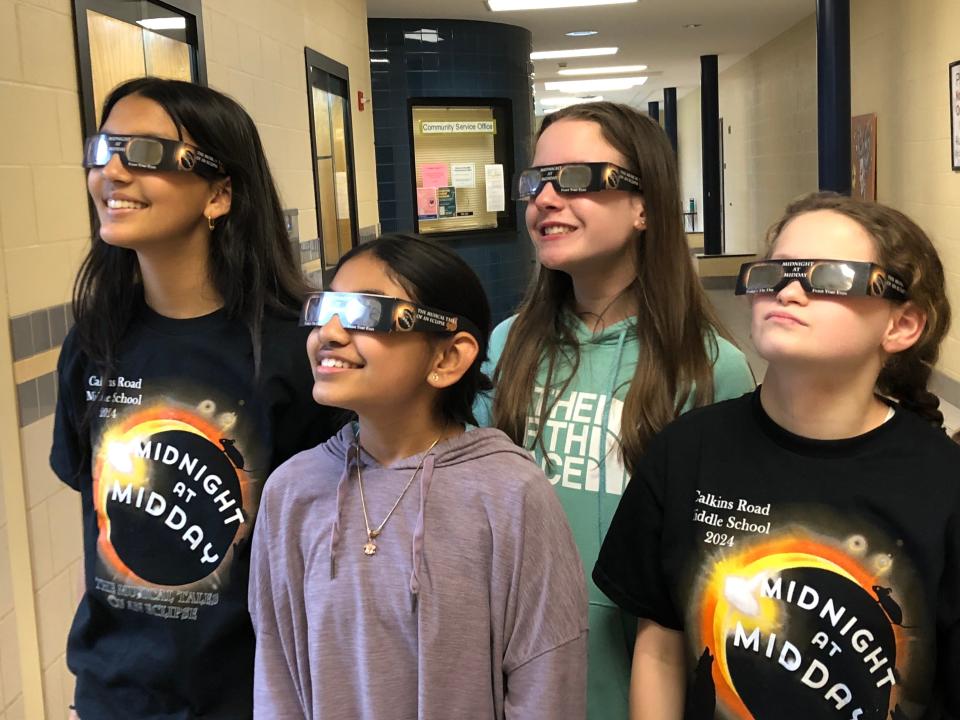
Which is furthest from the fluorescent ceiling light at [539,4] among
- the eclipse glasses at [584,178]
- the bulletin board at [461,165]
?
the eclipse glasses at [584,178]

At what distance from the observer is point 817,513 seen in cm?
129

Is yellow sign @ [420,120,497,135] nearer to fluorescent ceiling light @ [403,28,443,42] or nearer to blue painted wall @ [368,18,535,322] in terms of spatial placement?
blue painted wall @ [368,18,535,322]

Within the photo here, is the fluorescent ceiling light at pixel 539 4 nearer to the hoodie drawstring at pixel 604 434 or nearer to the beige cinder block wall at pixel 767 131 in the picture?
the beige cinder block wall at pixel 767 131

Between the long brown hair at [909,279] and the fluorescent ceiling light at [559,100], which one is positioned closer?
the long brown hair at [909,279]

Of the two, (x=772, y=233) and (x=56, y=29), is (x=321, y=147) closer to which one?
(x=56, y=29)

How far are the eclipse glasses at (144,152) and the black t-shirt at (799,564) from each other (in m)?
0.91

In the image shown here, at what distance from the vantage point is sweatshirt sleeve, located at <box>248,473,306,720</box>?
54.2 inches

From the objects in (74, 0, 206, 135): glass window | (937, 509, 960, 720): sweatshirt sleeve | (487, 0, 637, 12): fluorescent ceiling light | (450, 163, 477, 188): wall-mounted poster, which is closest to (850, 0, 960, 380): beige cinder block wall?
(487, 0, 637, 12): fluorescent ceiling light

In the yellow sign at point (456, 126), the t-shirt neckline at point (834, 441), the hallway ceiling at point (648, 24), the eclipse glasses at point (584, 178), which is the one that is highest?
the hallway ceiling at point (648, 24)

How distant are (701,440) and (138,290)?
3.32 feet

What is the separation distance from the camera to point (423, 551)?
1.32m

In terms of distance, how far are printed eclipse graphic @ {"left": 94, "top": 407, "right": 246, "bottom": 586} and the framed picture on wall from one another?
18.6ft

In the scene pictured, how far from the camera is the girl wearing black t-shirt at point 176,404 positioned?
1508 mm

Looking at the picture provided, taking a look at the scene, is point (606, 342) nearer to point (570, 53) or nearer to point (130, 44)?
point (130, 44)
